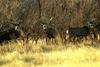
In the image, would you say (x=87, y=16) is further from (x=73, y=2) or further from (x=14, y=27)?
(x=14, y=27)

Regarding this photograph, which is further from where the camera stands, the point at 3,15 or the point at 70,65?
the point at 3,15

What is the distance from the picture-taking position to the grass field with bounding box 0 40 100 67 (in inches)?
499

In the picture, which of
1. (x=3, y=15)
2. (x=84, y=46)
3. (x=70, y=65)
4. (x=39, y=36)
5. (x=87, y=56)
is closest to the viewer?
(x=70, y=65)

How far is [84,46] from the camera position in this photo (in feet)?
49.4

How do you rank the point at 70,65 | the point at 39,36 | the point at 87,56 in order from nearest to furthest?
the point at 70,65
the point at 87,56
the point at 39,36

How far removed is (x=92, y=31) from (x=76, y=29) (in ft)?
2.34

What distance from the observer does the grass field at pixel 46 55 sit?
41.5 ft

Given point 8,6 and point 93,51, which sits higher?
point 8,6

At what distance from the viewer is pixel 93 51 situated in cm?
1421

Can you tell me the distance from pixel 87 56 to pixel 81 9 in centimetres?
534

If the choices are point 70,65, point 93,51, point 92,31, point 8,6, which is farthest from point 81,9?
point 70,65

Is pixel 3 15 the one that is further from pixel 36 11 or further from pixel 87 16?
pixel 87 16

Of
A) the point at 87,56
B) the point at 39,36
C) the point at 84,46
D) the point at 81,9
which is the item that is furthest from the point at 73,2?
the point at 87,56

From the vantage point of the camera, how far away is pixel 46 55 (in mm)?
13773
